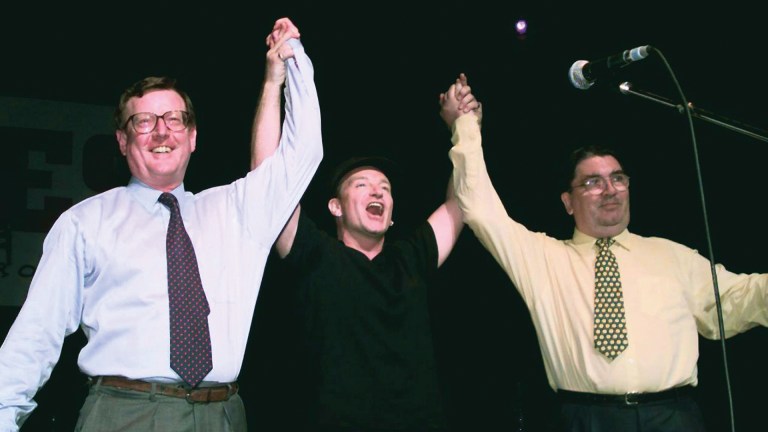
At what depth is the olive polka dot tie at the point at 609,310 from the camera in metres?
2.76

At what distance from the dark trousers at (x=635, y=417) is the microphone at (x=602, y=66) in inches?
42.8

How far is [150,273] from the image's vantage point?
7.24 ft

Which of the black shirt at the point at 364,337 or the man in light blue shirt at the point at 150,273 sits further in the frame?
the black shirt at the point at 364,337

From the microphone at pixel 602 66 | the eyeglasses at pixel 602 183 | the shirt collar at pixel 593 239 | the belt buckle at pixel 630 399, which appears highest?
the microphone at pixel 602 66

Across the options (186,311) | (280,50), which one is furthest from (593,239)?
(186,311)

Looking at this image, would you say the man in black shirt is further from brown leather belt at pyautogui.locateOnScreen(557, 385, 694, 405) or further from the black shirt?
brown leather belt at pyautogui.locateOnScreen(557, 385, 694, 405)

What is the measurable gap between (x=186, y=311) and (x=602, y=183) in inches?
64.4

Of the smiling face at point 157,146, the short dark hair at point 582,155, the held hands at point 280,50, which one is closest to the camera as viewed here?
the smiling face at point 157,146

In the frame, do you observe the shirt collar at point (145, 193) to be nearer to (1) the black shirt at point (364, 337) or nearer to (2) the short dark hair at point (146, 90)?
(2) the short dark hair at point (146, 90)

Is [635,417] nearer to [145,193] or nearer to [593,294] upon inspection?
[593,294]

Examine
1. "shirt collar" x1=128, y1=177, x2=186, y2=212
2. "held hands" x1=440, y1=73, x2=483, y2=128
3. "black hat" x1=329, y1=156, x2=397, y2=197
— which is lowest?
"shirt collar" x1=128, y1=177, x2=186, y2=212

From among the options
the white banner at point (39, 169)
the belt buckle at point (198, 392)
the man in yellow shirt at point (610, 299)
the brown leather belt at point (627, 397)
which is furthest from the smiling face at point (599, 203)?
the white banner at point (39, 169)

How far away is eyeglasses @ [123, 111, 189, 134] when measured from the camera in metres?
2.38

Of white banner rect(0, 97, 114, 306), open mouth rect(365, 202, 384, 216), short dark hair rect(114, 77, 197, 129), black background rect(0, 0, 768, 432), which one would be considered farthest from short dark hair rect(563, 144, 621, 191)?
white banner rect(0, 97, 114, 306)
